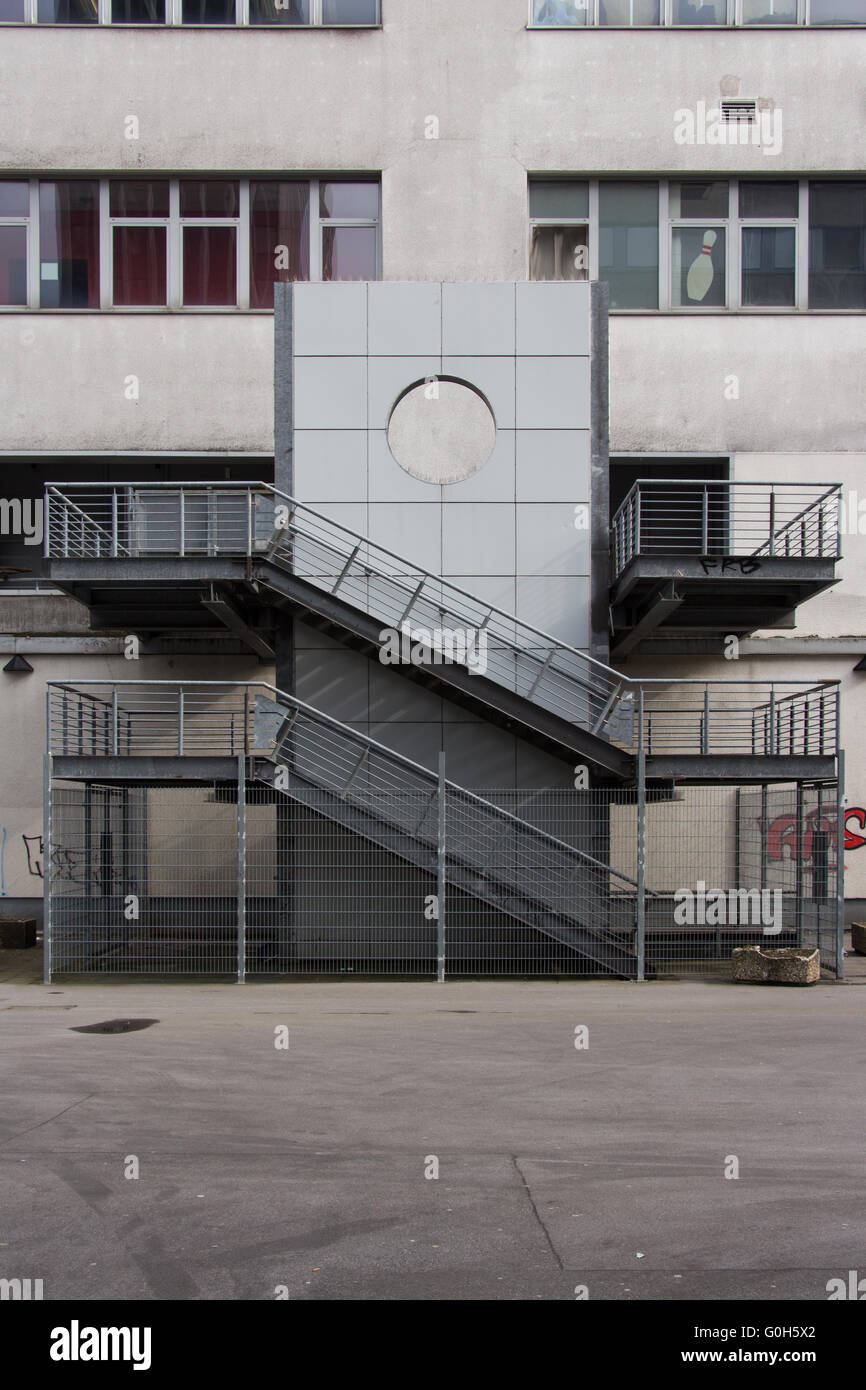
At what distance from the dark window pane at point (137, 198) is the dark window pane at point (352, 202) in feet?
8.76

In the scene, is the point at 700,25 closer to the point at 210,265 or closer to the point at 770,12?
the point at 770,12

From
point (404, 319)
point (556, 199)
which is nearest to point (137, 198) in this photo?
point (404, 319)

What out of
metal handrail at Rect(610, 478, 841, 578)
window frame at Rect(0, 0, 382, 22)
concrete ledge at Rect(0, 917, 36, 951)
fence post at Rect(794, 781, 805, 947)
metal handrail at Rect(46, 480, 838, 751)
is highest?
window frame at Rect(0, 0, 382, 22)

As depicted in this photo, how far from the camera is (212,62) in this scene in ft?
69.9

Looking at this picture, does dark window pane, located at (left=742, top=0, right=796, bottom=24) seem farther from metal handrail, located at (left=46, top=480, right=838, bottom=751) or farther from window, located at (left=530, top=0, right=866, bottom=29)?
metal handrail, located at (left=46, top=480, right=838, bottom=751)

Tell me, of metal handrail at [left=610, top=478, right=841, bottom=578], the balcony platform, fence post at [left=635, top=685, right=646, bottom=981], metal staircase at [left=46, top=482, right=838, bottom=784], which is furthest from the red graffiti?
metal handrail at [left=610, top=478, right=841, bottom=578]

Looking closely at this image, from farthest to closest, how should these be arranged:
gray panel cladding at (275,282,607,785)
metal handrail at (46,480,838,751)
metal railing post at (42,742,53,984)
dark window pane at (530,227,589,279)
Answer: dark window pane at (530,227,589,279) < gray panel cladding at (275,282,607,785) < metal handrail at (46,480,838,751) < metal railing post at (42,742,53,984)

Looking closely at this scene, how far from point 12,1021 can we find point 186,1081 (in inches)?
145

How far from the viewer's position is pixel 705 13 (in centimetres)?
2161

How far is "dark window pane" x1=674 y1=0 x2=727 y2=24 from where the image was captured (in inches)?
850

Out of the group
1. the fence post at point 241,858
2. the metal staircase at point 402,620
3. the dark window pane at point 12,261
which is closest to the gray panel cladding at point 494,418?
the metal staircase at point 402,620

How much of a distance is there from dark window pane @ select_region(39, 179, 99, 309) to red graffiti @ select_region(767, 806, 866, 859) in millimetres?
13832

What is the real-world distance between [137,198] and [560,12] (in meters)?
7.68

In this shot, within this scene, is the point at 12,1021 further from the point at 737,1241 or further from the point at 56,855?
the point at 737,1241
